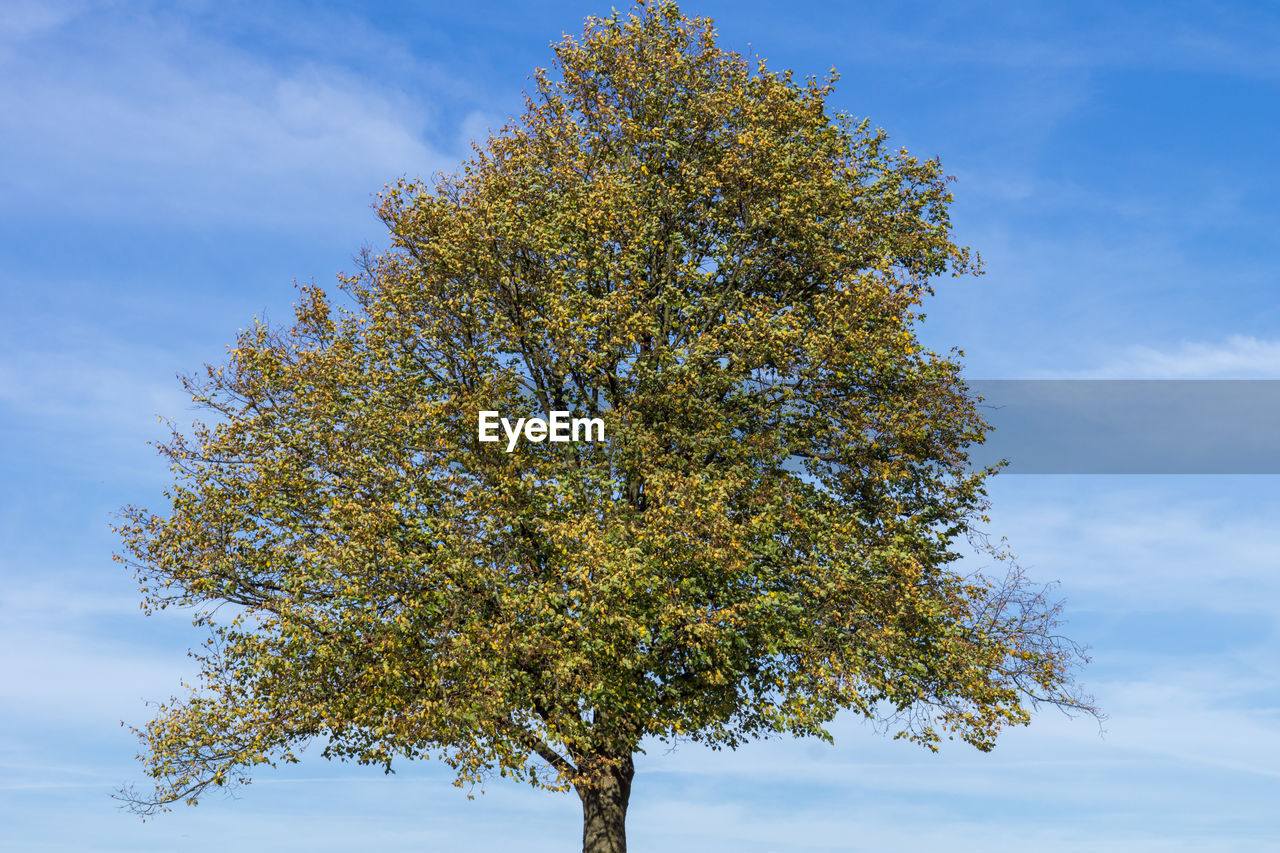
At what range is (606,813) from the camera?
2464 centimetres

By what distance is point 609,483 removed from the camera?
909 inches

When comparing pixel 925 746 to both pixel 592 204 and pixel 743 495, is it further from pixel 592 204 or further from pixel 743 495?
pixel 592 204

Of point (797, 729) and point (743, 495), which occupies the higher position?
point (743, 495)

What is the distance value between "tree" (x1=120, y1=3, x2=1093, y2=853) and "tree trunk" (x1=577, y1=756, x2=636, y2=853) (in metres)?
0.09

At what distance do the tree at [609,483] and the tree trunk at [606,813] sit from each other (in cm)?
9

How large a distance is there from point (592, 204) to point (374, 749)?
1361 centimetres

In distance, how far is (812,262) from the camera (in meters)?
27.0

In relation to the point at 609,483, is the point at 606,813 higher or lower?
lower

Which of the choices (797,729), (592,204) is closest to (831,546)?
(797,729)

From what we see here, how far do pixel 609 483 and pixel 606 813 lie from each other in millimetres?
7832

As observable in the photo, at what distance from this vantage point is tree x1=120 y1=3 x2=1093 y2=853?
22.0 meters

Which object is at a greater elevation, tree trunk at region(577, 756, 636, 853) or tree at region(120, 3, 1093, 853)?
tree at region(120, 3, 1093, 853)

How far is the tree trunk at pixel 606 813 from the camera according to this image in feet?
80.1

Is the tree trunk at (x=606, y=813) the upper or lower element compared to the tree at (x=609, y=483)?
lower
